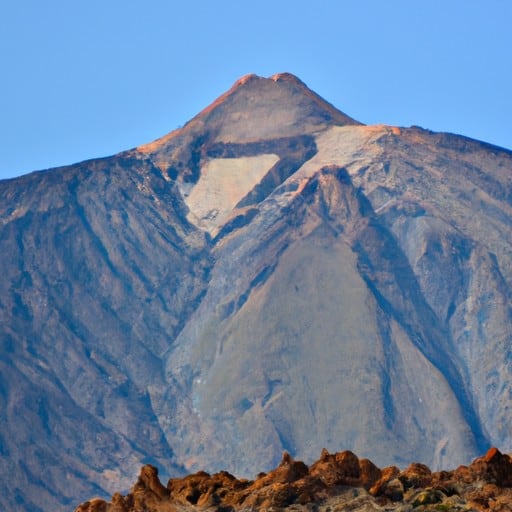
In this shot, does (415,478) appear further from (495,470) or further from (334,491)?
(334,491)

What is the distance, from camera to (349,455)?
55.6 meters

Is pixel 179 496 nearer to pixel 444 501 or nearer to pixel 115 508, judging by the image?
pixel 115 508

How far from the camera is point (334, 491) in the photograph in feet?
175

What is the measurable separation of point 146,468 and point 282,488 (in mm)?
4294

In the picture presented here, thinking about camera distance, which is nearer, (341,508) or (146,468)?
(341,508)

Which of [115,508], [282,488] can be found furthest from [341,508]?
[115,508]

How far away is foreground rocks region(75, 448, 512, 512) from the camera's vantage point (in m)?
52.3

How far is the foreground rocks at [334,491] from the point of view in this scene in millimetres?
Answer: 52312

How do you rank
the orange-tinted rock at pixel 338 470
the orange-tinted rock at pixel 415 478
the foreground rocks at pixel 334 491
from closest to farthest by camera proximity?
the foreground rocks at pixel 334 491 < the orange-tinted rock at pixel 338 470 < the orange-tinted rock at pixel 415 478

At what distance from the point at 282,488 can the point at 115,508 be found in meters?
3.70

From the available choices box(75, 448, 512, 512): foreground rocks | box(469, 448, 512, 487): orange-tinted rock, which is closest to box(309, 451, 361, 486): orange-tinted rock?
box(75, 448, 512, 512): foreground rocks

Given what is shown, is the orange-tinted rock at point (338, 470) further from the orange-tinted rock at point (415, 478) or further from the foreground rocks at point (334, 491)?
the orange-tinted rock at point (415, 478)

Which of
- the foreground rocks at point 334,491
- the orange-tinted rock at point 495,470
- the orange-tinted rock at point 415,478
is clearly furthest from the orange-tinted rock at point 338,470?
the orange-tinted rock at point 495,470

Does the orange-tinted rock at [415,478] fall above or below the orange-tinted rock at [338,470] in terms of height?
below
